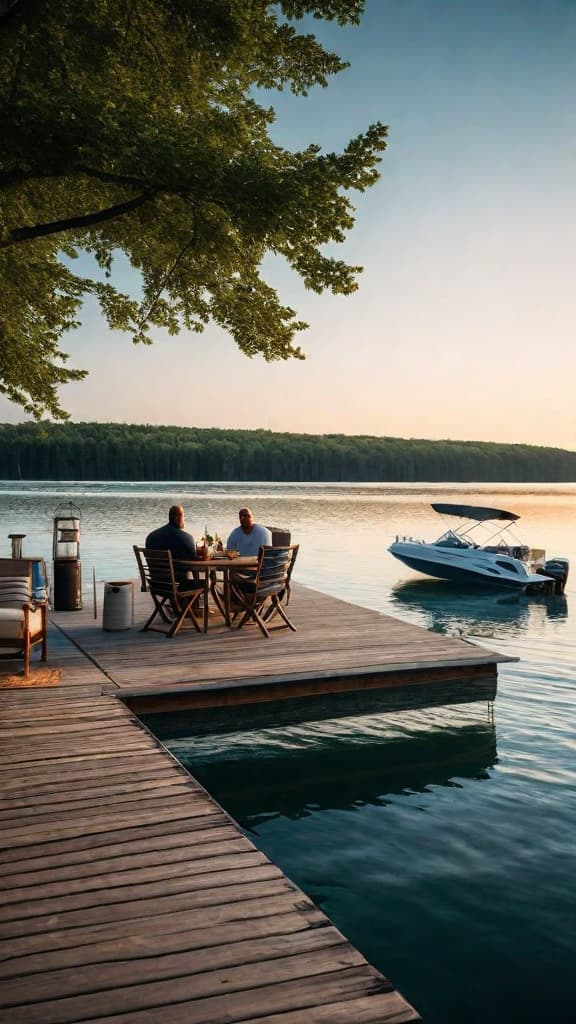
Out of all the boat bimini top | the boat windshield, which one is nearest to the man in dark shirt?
the boat bimini top

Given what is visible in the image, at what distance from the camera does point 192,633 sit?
945 cm

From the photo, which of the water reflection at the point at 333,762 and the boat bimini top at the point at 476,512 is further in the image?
the boat bimini top at the point at 476,512

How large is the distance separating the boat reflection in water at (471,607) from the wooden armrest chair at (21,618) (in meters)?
9.87

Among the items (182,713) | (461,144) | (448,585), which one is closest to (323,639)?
(182,713)

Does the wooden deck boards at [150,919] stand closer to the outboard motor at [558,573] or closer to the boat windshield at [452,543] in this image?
the outboard motor at [558,573]

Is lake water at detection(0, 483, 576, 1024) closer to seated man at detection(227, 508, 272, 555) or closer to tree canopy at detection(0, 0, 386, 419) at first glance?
seated man at detection(227, 508, 272, 555)

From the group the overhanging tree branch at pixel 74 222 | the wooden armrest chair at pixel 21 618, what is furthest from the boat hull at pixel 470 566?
the wooden armrest chair at pixel 21 618

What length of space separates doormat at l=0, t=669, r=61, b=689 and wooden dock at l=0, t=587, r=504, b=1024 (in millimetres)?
136

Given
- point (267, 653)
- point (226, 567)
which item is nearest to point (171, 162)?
point (226, 567)

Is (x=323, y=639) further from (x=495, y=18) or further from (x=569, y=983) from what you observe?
(x=495, y=18)

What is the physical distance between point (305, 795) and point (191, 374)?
29.3m

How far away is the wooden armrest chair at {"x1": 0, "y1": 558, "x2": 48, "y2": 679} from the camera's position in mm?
6922

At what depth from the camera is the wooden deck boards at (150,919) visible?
253 cm

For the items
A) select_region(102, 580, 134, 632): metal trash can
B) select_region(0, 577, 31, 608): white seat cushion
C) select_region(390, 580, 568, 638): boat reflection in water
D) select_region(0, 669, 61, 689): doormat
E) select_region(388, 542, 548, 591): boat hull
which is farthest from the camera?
select_region(388, 542, 548, 591): boat hull
